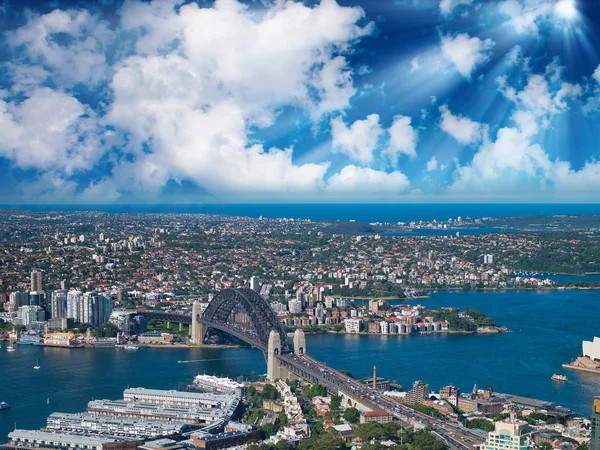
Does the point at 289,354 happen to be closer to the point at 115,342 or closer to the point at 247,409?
the point at 247,409

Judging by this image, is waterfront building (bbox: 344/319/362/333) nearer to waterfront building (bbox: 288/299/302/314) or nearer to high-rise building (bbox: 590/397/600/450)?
waterfront building (bbox: 288/299/302/314)

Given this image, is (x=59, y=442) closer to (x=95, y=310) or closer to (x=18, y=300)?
(x=95, y=310)

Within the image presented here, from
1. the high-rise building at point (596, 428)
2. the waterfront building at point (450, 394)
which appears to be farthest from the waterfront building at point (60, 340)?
the high-rise building at point (596, 428)

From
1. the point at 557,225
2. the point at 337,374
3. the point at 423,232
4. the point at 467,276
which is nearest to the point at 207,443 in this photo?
the point at 337,374

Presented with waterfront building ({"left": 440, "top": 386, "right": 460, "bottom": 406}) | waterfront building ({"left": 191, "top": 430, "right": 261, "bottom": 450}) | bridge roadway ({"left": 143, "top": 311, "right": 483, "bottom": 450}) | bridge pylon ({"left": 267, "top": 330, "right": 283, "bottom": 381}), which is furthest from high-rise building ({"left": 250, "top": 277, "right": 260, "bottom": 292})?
waterfront building ({"left": 191, "top": 430, "right": 261, "bottom": 450})

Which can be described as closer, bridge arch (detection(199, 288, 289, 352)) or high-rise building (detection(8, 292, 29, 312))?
bridge arch (detection(199, 288, 289, 352))
